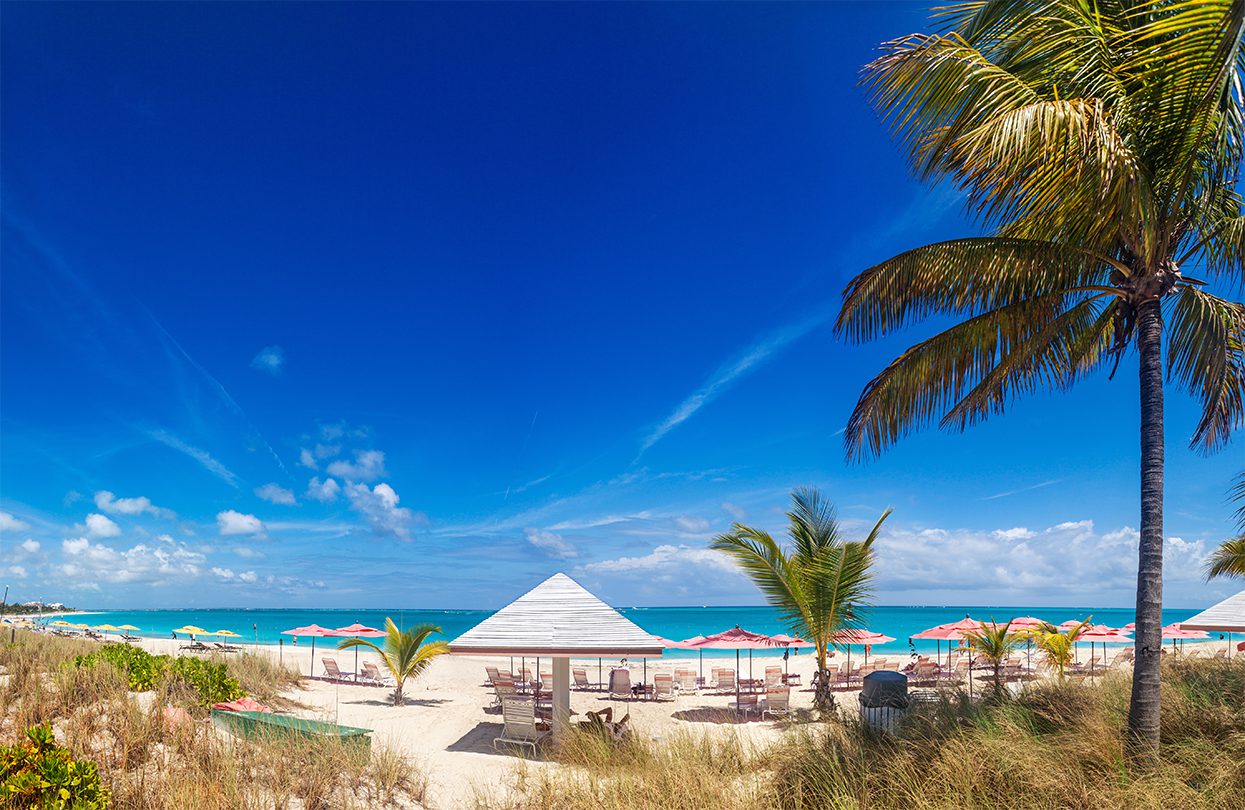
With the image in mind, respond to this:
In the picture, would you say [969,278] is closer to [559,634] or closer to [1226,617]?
[559,634]

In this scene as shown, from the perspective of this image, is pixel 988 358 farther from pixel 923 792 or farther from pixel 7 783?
pixel 7 783

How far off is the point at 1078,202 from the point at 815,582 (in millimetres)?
8247

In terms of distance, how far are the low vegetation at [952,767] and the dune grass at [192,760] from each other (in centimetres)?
150

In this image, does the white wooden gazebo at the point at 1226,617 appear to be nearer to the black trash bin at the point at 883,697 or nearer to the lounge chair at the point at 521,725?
the black trash bin at the point at 883,697

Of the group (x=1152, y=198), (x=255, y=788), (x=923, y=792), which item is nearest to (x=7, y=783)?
(x=255, y=788)

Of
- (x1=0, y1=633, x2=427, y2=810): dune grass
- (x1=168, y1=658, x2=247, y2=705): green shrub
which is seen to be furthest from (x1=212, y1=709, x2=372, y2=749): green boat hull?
(x1=168, y1=658, x2=247, y2=705): green shrub

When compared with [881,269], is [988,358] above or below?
below

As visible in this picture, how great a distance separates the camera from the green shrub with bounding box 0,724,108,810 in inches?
206

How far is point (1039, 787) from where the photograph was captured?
5250 millimetres

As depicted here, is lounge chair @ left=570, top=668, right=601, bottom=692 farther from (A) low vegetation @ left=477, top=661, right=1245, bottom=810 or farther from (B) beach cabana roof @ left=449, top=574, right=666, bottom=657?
(A) low vegetation @ left=477, top=661, right=1245, bottom=810

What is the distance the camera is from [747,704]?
624 inches

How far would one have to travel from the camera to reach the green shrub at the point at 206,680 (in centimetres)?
1054

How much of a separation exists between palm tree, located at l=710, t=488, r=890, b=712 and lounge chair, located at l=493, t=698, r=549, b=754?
4283mm

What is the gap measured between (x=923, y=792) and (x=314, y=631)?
84.8 ft
